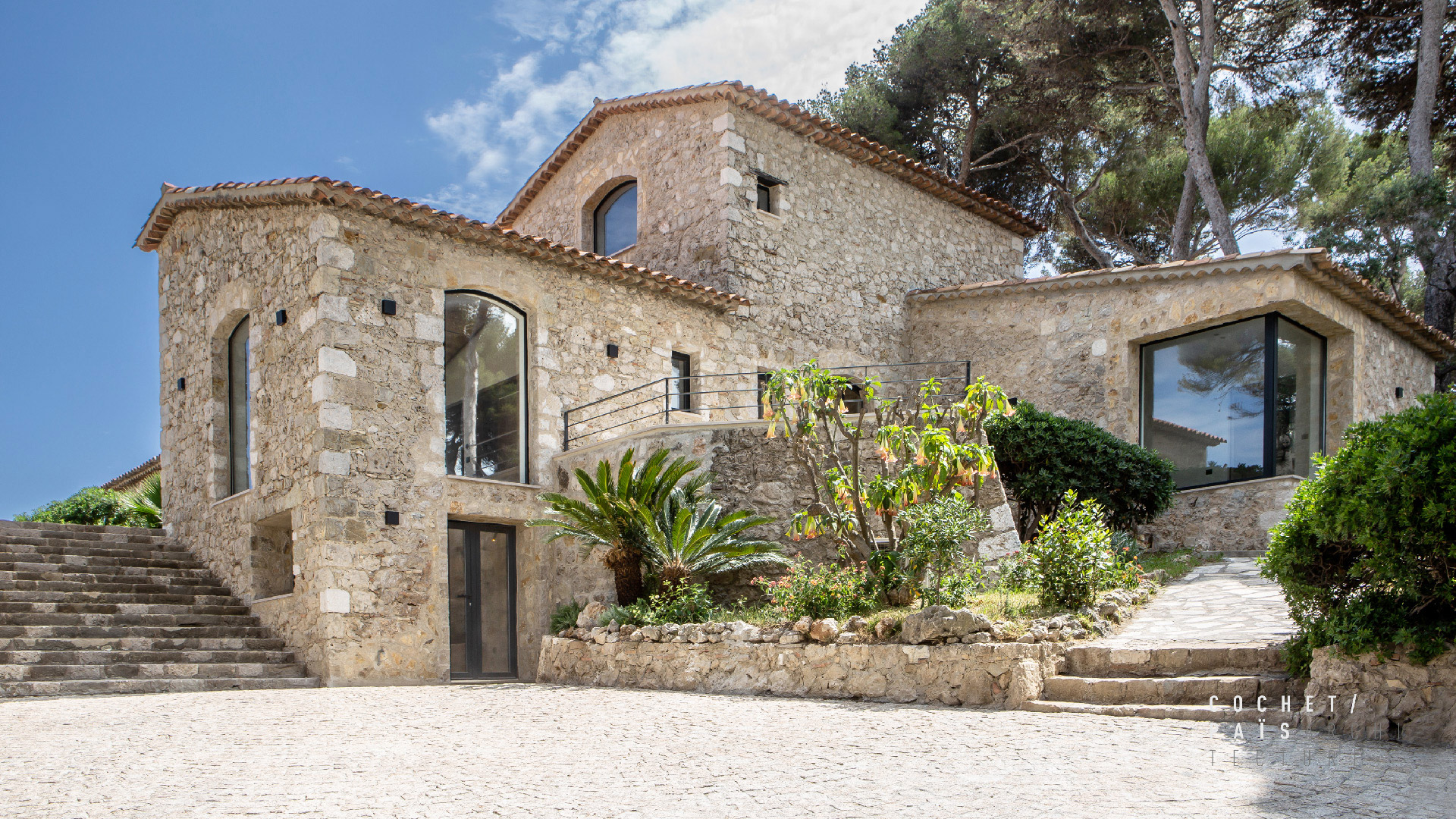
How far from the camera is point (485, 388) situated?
1391 cm

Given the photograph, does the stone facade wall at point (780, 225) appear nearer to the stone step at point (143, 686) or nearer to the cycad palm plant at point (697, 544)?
the cycad palm plant at point (697, 544)

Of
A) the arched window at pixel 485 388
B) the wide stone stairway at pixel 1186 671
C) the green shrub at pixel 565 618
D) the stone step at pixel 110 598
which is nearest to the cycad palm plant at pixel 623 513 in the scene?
the green shrub at pixel 565 618

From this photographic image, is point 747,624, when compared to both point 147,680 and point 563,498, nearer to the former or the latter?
point 563,498

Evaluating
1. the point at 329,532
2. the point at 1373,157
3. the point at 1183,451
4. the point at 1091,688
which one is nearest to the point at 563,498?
the point at 329,532

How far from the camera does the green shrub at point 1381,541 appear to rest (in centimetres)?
598

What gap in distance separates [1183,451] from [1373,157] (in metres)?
12.0

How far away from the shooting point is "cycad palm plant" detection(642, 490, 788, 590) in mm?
11320

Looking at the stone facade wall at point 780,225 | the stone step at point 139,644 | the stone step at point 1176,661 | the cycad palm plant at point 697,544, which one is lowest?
the stone step at point 139,644

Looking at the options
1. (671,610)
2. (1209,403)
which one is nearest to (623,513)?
(671,610)

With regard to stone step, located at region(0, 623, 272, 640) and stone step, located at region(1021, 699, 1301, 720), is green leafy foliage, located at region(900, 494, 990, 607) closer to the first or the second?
stone step, located at region(1021, 699, 1301, 720)

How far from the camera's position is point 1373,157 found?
23.1 meters

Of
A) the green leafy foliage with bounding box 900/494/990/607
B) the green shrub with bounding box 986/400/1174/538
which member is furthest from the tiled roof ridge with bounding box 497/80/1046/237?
the green leafy foliage with bounding box 900/494/990/607

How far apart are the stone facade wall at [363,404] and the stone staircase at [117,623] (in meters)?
0.43

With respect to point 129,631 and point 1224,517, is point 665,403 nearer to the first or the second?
point 129,631
